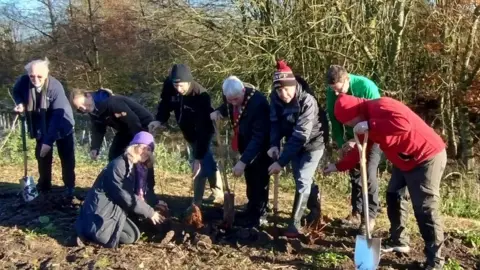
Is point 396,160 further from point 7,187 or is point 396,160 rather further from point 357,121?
point 7,187

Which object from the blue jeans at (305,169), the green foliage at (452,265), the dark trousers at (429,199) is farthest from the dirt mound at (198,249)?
the blue jeans at (305,169)

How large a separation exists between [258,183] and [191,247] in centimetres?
103

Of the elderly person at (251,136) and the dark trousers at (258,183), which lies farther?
the dark trousers at (258,183)

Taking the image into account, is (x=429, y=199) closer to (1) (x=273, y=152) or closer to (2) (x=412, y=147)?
(2) (x=412, y=147)

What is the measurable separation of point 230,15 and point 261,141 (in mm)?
8731

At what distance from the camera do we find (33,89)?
246 inches

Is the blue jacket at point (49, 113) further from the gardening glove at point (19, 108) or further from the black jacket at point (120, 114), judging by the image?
A: the black jacket at point (120, 114)

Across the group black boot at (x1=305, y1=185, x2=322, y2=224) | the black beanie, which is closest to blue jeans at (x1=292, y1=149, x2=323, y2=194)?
black boot at (x1=305, y1=185, x2=322, y2=224)

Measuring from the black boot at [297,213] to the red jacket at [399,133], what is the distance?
1048mm

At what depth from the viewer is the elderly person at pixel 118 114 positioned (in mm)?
5680

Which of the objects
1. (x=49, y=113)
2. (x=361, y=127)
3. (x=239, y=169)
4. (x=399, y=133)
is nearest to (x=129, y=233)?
(x=239, y=169)

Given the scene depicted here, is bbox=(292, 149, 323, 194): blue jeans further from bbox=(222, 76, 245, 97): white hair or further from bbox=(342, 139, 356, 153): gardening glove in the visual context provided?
bbox=(222, 76, 245, 97): white hair

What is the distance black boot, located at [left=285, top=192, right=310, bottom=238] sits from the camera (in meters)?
5.16

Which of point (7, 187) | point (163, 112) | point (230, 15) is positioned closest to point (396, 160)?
point (163, 112)
